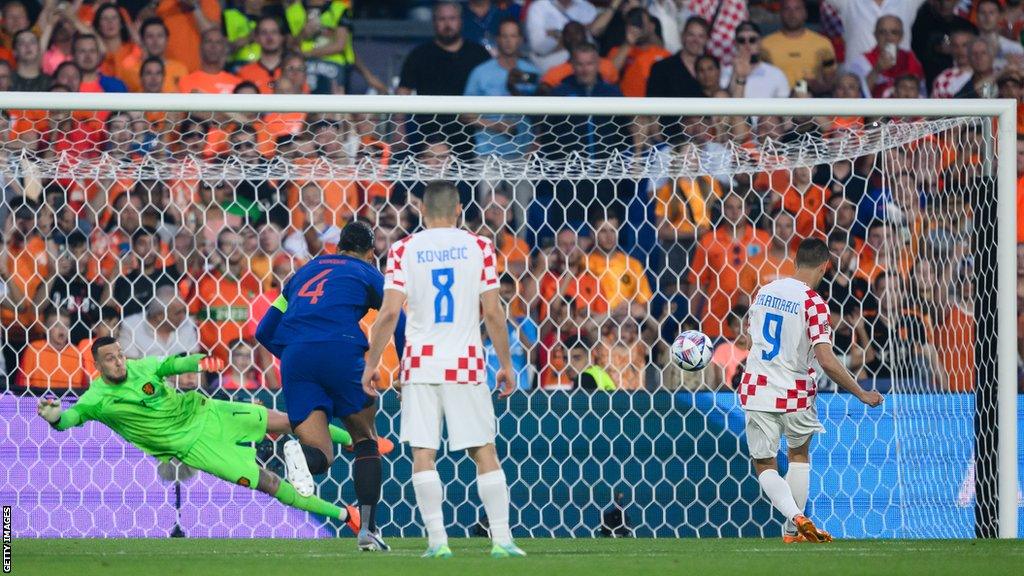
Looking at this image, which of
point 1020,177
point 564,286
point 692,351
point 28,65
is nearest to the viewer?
point 692,351

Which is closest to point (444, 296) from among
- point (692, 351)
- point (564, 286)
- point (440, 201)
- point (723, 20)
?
point (440, 201)

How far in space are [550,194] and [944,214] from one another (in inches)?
109

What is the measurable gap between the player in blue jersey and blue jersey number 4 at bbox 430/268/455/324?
4.12ft

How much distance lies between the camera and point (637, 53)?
43.5 ft

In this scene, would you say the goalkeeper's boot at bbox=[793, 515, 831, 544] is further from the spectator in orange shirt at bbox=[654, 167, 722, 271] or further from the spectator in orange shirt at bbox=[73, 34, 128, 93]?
the spectator in orange shirt at bbox=[73, 34, 128, 93]

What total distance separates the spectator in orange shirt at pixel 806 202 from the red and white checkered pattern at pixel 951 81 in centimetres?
261

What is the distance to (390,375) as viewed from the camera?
1011cm

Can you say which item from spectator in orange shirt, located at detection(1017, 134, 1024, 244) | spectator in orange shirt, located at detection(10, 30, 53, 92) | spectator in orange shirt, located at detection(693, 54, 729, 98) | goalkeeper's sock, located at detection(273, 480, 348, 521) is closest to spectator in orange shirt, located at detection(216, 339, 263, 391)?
goalkeeper's sock, located at detection(273, 480, 348, 521)

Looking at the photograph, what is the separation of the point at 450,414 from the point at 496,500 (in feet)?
1.33

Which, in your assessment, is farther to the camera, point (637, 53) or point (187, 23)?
point (637, 53)

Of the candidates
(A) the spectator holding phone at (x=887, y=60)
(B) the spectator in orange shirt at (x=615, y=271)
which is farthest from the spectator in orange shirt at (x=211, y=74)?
(A) the spectator holding phone at (x=887, y=60)

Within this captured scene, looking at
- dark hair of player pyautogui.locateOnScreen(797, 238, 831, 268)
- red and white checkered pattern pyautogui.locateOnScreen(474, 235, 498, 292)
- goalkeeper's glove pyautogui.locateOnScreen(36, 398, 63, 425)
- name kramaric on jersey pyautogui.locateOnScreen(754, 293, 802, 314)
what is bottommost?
goalkeeper's glove pyautogui.locateOnScreen(36, 398, 63, 425)

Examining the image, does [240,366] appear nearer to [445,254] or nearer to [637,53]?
[445,254]

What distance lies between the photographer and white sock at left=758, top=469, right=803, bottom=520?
25.2 ft
